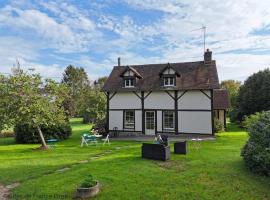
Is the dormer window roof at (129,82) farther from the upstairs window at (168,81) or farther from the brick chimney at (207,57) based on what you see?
the brick chimney at (207,57)

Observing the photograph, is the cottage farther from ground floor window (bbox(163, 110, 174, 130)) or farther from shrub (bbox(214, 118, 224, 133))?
shrub (bbox(214, 118, 224, 133))

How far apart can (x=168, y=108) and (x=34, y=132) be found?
12551mm

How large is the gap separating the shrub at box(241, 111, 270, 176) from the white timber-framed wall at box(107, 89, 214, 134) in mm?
11619

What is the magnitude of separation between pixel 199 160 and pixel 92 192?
6.60m

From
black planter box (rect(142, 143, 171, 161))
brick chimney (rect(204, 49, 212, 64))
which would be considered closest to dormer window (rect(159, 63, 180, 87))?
brick chimney (rect(204, 49, 212, 64))

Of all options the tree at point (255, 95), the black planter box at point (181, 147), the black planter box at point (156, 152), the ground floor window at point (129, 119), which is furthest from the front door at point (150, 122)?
the tree at point (255, 95)

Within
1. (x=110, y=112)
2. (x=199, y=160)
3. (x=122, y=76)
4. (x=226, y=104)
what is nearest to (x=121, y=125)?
(x=110, y=112)

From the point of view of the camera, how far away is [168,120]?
2656 cm

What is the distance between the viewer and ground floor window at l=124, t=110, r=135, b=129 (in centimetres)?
2794

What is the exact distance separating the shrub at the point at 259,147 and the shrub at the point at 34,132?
62.1 ft

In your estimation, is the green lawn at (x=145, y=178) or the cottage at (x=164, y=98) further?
the cottage at (x=164, y=98)

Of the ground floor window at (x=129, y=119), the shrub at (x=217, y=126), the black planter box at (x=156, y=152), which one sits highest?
the ground floor window at (x=129, y=119)

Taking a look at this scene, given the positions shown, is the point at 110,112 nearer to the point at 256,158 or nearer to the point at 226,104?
the point at 226,104

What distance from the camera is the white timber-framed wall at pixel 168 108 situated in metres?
25.1
